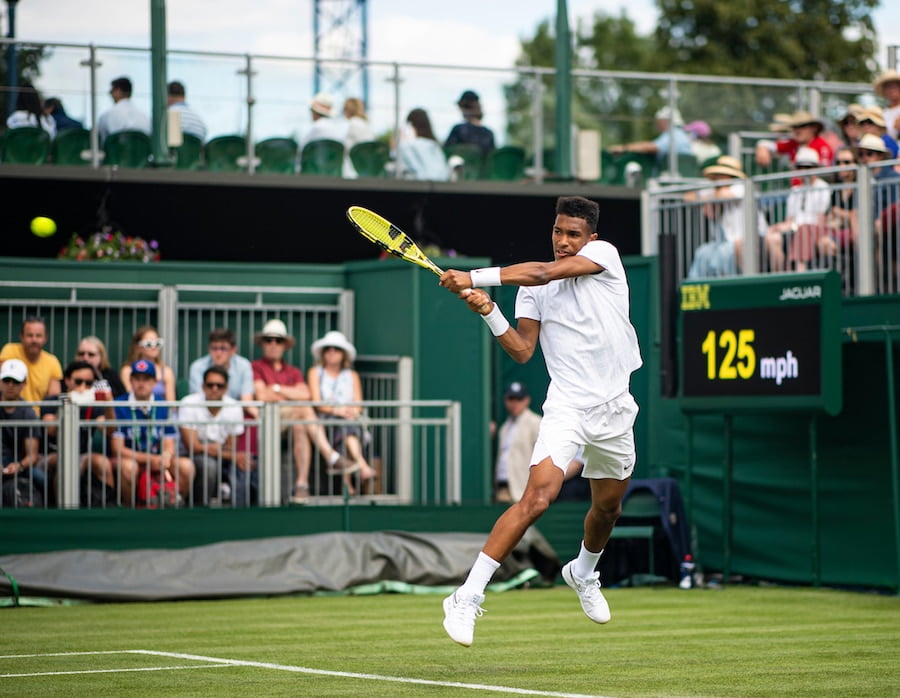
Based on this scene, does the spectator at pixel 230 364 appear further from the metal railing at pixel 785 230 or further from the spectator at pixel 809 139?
the spectator at pixel 809 139

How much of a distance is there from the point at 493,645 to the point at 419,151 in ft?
35.8

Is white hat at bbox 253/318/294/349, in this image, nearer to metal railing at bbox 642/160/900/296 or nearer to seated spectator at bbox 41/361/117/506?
seated spectator at bbox 41/361/117/506

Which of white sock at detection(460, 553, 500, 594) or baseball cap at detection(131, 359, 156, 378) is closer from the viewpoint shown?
white sock at detection(460, 553, 500, 594)

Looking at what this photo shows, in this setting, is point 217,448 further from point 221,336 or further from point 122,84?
point 122,84

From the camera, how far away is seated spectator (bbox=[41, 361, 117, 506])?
587 inches

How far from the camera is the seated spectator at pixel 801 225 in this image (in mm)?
15742

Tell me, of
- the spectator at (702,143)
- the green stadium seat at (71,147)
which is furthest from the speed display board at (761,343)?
the green stadium seat at (71,147)

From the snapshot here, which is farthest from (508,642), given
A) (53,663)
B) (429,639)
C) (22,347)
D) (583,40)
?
(583,40)

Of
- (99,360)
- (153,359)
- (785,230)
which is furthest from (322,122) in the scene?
(785,230)

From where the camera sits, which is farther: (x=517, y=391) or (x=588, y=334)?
(x=517, y=391)

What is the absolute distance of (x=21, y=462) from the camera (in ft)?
48.8

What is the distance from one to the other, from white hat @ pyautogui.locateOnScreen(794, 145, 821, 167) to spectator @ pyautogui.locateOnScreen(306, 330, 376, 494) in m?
4.92

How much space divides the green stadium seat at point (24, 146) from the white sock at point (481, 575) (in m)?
11.9

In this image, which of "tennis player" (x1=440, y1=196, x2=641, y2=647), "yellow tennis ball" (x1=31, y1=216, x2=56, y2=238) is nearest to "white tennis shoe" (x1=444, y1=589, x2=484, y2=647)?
"tennis player" (x1=440, y1=196, x2=641, y2=647)
